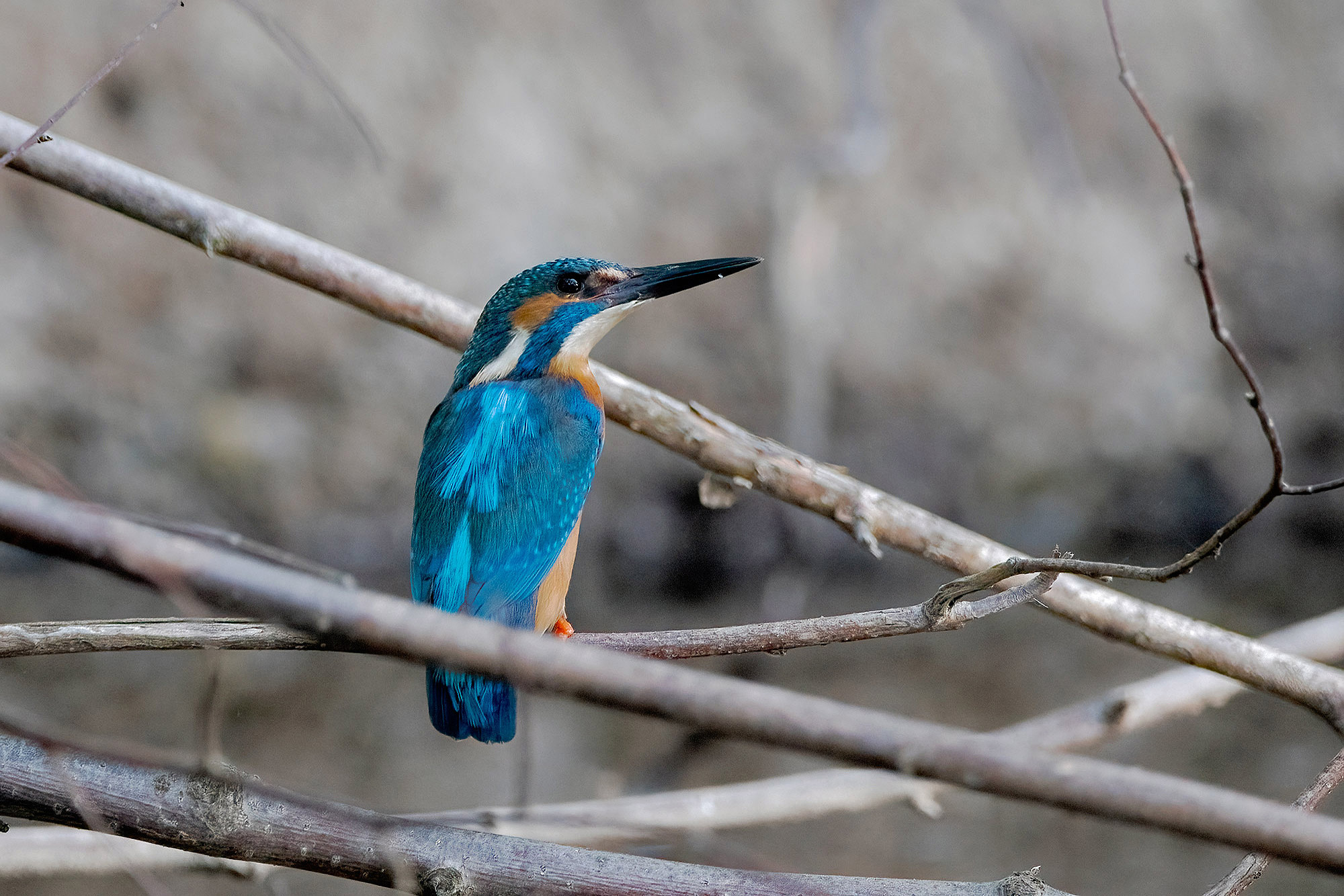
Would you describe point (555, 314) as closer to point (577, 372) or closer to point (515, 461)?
point (577, 372)

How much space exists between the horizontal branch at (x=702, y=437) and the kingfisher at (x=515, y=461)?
0.09 m

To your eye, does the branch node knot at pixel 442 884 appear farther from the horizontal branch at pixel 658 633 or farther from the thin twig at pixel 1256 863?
Result: the thin twig at pixel 1256 863

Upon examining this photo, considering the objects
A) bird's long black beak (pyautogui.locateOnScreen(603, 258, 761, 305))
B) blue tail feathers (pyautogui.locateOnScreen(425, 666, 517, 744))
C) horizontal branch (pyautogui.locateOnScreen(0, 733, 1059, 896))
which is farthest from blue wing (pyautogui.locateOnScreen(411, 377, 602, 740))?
horizontal branch (pyautogui.locateOnScreen(0, 733, 1059, 896))

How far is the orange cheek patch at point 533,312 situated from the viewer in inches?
76.8

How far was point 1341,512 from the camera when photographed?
17.1ft

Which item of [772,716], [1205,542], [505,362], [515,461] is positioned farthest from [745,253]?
[772,716]

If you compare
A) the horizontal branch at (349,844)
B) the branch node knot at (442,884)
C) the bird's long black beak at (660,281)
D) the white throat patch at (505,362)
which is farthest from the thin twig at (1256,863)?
the white throat patch at (505,362)

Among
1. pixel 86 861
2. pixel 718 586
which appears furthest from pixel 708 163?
pixel 86 861

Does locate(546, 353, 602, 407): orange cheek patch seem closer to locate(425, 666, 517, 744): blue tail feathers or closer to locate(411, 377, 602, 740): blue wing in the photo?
locate(411, 377, 602, 740): blue wing

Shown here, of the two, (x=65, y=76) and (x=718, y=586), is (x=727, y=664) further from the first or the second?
(x=65, y=76)

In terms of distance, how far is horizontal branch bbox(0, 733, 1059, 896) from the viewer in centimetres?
107

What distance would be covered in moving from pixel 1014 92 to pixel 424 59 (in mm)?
3216

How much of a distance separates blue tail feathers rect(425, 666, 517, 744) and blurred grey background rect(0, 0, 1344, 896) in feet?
10.9

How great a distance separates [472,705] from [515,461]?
43 centimetres
